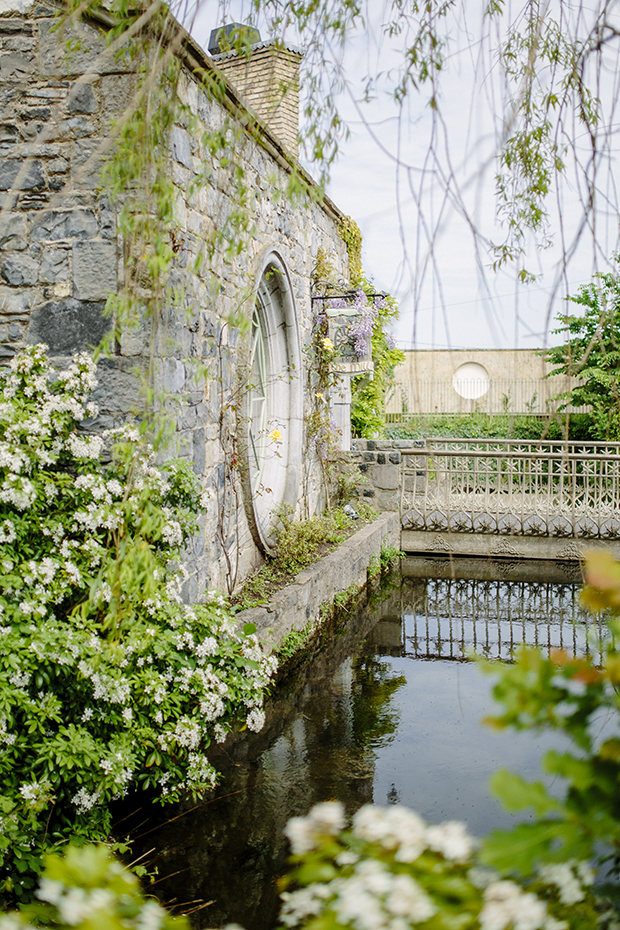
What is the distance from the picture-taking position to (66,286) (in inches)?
139

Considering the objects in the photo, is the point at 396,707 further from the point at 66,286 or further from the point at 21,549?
the point at 66,286

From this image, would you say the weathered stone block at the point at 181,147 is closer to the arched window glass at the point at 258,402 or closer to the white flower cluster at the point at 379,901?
the arched window glass at the point at 258,402

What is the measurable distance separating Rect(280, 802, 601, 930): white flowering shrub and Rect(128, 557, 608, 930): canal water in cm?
64

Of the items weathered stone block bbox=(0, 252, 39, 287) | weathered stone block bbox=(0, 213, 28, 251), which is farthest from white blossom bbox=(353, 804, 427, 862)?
weathered stone block bbox=(0, 213, 28, 251)

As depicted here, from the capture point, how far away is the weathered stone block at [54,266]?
3533 millimetres

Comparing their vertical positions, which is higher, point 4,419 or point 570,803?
point 4,419

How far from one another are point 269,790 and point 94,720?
1.05 meters

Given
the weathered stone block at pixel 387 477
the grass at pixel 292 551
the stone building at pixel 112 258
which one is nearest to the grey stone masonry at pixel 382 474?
the weathered stone block at pixel 387 477

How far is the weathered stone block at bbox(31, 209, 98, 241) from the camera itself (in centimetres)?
350

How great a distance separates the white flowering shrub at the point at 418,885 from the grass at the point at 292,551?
11.6ft

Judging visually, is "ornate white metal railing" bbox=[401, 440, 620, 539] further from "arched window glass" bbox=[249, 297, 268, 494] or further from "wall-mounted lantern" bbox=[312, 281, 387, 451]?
"arched window glass" bbox=[249, 297, 268, 494]

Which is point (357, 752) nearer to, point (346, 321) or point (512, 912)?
point (512, 912)

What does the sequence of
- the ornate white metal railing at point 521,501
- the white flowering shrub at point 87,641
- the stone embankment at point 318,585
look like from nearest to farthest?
the white flowering shrub at point 87,641 < the stone embankment at point 318,585 < the ornate white metal railing at point 521,501

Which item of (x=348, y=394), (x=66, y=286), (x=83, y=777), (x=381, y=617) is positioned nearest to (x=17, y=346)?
(x=66, y=286)
